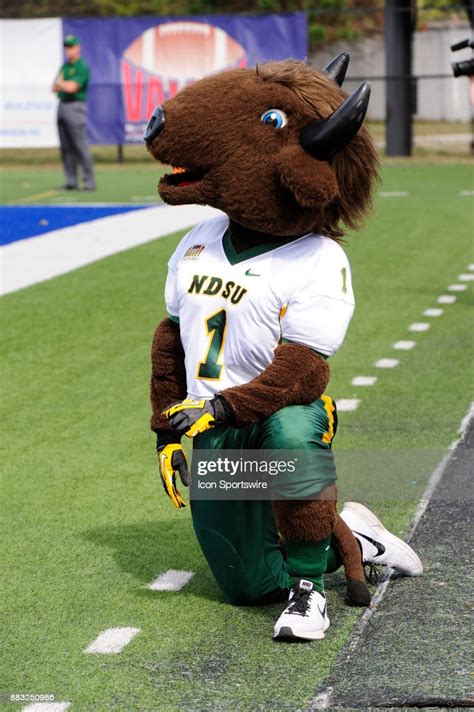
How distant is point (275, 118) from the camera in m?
3.60

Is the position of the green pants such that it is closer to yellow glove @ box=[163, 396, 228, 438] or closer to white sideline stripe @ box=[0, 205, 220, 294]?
yellow glove @ box=[163, 396, 228, 438]

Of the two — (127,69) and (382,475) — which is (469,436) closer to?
(382,475)

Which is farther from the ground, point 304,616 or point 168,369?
point 168,369

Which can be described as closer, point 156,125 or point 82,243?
point 156,125

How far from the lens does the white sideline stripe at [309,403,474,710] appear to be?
10.4 feet

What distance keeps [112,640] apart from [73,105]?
15549 mm

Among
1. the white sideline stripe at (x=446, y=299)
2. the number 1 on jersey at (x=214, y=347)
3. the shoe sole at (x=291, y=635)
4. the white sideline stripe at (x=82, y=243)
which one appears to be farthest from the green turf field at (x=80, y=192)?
the shoe sole at (x=291, y=635)

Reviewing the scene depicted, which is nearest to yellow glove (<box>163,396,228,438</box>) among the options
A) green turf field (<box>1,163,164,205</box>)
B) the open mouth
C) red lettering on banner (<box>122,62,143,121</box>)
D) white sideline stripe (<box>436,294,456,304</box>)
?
the open mouth

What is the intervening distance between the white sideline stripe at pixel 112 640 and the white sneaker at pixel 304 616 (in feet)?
1.34

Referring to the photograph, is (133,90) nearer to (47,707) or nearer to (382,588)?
(382,588)

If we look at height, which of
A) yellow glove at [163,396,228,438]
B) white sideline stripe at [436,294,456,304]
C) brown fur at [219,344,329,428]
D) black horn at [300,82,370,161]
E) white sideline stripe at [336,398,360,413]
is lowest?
white sideline stripe at [436,294,456,304]

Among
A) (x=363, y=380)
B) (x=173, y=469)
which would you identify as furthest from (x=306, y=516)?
(x=363, y=380)

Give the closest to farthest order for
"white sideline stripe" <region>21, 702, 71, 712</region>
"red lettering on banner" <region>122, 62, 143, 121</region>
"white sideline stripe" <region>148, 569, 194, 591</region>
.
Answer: "white sideline stripe" <region>21, 702, 71, 712</region> → "white sideline stripe" <region>148, 569, 194, 591</region> → "red lettering on banner" <region>122, 62, 143, 121</region>

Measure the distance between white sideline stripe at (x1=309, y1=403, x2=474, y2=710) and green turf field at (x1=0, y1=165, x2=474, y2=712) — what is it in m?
0.04
